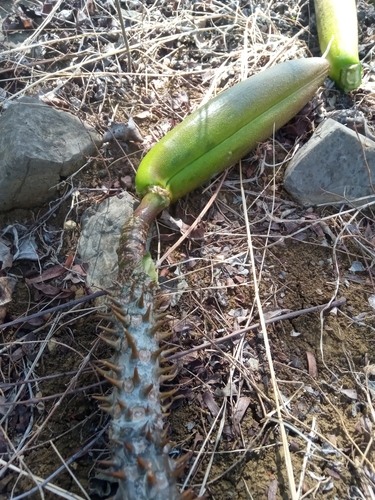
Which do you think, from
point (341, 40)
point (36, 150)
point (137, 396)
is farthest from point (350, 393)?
point (341, 40)

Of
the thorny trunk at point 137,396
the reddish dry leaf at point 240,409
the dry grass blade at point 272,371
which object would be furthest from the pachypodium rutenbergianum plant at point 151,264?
the dry grass blade at point 272,371

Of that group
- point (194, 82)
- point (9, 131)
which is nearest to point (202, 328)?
point (9, 131)

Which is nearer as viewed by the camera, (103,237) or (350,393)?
(350,393)

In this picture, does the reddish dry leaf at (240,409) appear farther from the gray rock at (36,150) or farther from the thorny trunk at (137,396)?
the gray rock at (36,150)

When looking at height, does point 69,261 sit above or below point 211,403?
above

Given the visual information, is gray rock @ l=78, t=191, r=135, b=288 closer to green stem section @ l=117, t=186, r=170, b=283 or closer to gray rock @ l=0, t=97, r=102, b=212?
green stem section @ l=117, t=186, r=170, b=283

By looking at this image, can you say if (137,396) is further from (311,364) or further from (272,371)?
(311,364)
